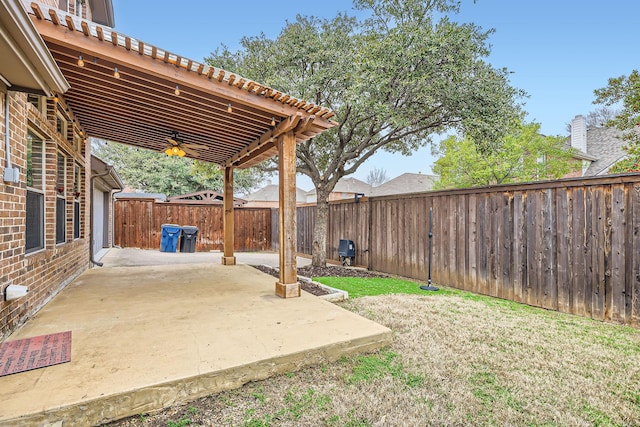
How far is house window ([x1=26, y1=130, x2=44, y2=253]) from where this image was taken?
317 centimetres

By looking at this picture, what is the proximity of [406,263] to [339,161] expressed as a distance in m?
2.71

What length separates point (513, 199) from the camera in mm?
4684

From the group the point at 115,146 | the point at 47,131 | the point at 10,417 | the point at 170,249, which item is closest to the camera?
the point at 10,417

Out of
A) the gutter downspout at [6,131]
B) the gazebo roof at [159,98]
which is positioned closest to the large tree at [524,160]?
the gazebo roof at [159,98]

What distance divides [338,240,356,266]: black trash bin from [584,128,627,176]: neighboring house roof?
15.1 m

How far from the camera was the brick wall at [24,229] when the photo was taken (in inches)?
99.0

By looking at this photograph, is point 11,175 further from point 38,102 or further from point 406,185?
point 406,185

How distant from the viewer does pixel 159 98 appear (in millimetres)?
3885

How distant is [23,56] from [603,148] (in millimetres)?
22975

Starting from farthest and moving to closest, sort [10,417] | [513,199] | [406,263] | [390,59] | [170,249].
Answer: [170,249]
[406,263]
[390,59]
[513,199]
[10,417]

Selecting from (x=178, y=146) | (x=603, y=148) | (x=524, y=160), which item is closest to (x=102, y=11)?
(x=178, y=146)

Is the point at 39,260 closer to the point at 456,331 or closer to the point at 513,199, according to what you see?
the point at 456,331

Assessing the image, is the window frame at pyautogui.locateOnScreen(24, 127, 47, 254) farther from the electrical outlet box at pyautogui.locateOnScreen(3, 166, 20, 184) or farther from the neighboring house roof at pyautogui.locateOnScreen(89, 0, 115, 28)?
the neighboring house roof at pyautogui.locateOnScreen(89, 0, 115, 28)

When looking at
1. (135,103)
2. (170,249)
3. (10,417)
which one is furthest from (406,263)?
(170,249)
